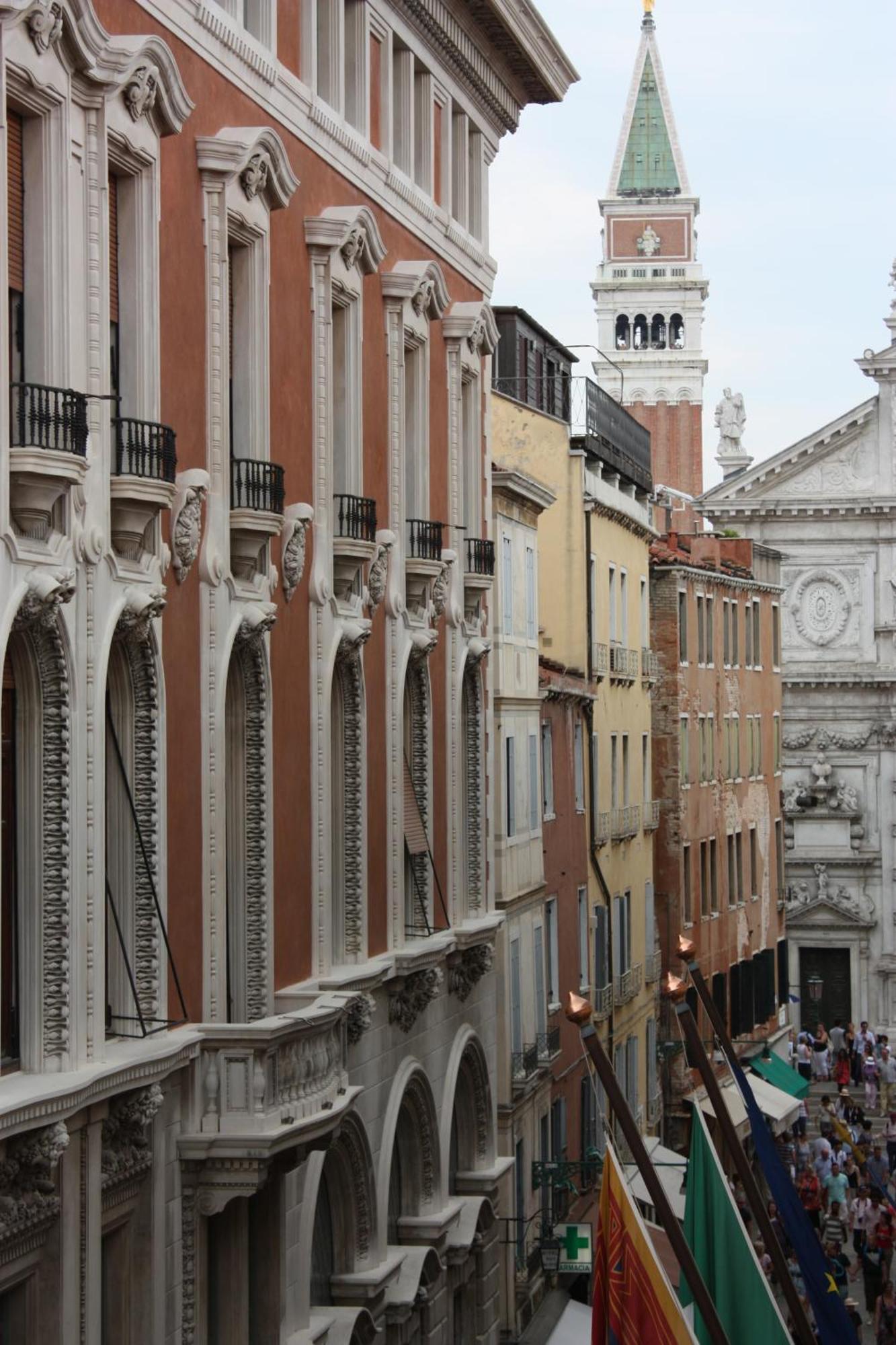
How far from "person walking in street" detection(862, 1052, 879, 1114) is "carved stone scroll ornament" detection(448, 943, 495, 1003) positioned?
33.4 meters

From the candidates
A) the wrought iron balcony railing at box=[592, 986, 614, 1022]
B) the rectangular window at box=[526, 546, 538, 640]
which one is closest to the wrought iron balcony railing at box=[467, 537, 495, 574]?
the rectangular window at box=[526, 546, 538, 640]

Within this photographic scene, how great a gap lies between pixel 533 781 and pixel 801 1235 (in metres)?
17.2

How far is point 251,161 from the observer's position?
18719 millimetres

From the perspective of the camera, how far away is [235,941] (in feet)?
63.5

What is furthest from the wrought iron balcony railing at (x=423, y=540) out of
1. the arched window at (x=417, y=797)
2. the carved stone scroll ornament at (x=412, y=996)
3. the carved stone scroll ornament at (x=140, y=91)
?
the carved stone scroll ornament at (x=140, y=91)

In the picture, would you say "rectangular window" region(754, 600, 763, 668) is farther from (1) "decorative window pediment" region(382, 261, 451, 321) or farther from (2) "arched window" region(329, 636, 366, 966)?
(2) "arched window" region(329, 636, 366, 966)

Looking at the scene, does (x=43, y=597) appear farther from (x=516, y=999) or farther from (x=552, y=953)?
(x=552, y=953)

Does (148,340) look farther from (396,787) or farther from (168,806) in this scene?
(396,787)

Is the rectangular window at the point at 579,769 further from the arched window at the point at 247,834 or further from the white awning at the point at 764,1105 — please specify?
the arched window at the point at 247,834

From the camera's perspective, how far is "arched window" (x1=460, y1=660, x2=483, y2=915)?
93.4 feet


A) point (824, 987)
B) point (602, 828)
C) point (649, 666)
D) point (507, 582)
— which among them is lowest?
point (824, 987)

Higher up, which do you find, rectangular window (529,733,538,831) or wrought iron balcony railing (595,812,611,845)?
rectangular window (529,733,538,831)

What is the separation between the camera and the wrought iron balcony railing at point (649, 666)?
157ft

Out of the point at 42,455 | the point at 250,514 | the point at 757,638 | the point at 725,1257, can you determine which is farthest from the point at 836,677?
the point at 42,455
